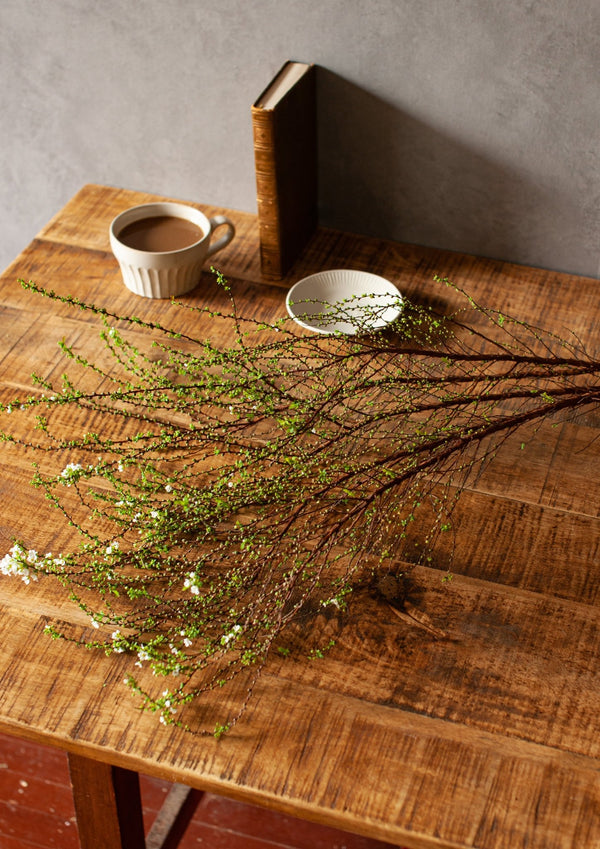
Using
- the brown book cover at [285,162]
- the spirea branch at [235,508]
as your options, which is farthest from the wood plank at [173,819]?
the brown book cover at [285,162]

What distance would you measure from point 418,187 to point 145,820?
1.23m

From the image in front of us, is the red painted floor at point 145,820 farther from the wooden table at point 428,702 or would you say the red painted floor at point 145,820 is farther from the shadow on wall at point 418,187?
the shadow on wall at point 418,187

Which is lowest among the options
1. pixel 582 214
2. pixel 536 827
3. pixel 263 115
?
pixel 536 827

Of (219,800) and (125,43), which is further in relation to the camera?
(219,800)

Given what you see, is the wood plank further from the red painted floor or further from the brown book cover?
the brown book cover

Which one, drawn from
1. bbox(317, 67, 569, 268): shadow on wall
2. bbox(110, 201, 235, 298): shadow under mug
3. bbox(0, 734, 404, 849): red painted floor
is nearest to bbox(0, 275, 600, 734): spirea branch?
bbox(110, 201, 235, 298): shadow under mug

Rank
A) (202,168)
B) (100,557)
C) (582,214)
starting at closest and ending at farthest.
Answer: (100,557) → (582,214) → (202,168)

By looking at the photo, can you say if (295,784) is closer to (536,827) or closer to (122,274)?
(536,827)

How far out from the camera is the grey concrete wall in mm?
1354

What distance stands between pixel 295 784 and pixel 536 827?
0.22m

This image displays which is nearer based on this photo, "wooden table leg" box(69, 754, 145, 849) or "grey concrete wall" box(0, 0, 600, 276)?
"wooden table leg" box(69, 754, 145, 849)

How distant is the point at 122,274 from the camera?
1479mm

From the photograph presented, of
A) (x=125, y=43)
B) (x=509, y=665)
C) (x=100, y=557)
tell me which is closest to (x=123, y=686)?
(x=100, y=557)

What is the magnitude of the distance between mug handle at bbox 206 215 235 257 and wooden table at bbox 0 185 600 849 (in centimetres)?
47
